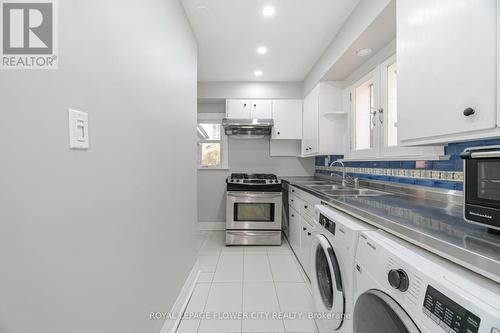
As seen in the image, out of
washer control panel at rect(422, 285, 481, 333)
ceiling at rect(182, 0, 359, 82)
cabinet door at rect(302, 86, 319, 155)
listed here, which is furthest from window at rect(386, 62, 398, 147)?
washer control panel at rect(422, 285, 481, 333)

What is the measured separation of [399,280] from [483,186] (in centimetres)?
45

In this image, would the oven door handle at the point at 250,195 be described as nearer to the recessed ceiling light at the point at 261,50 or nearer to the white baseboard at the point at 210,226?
the white baseboard at the point at 210,226

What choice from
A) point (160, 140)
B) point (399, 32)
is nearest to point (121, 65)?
point (160, 140)

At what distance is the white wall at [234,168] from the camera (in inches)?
152

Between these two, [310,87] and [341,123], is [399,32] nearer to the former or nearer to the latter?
[341,123]

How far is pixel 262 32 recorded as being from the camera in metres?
2.21

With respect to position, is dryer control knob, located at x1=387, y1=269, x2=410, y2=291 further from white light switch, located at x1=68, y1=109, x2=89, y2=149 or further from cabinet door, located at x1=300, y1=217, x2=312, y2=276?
cabinet door, located at x1=300, y1=217, x2=312, y2=276

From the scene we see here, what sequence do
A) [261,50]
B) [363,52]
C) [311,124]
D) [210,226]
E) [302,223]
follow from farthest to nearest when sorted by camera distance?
[210,226], [311,124], [261,50], [302,223], [363,52]

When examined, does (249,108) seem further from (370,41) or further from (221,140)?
(370,41)

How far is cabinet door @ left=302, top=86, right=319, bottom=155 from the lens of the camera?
2828 mm

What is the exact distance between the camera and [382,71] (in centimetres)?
195

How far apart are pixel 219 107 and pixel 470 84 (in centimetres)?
337

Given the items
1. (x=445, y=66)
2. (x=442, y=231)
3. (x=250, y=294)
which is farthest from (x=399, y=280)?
(x=250, y=294)

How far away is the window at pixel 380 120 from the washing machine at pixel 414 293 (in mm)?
1011
